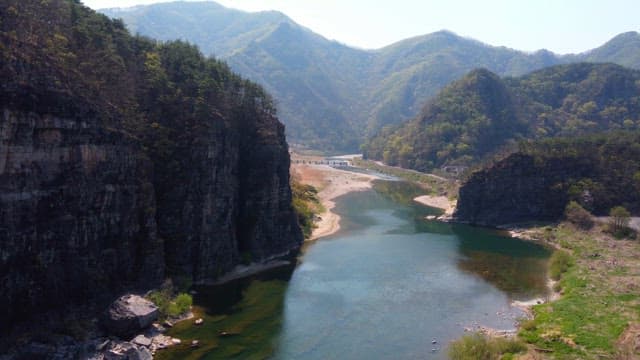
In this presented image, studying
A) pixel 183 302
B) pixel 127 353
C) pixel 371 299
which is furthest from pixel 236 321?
pixel 371 299

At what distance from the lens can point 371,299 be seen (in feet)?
263

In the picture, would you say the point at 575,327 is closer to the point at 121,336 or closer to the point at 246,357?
the point at 246,357

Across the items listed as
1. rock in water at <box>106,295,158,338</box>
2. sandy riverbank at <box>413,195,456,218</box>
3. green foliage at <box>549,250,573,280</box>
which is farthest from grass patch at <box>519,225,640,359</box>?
sandy riverbank at <box>413,195,456,218</box>

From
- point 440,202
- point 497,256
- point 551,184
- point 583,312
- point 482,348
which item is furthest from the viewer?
point 440,202

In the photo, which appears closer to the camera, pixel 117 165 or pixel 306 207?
pixel 117 165

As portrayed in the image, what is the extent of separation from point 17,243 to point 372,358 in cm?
3831

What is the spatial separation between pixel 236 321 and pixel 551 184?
9781cm

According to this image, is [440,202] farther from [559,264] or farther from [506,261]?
[559,264]

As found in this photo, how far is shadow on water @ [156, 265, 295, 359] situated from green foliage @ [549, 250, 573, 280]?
44.2 metres

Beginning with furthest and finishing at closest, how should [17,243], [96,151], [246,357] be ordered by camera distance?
1. [96,151]
2. [246,357]
3. [17,243]

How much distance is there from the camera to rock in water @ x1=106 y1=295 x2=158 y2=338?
60.2 m

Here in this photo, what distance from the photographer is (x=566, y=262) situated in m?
95.5

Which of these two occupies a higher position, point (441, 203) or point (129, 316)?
point (441, 203)

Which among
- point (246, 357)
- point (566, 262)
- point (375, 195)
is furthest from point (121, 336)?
point (375, 195)
